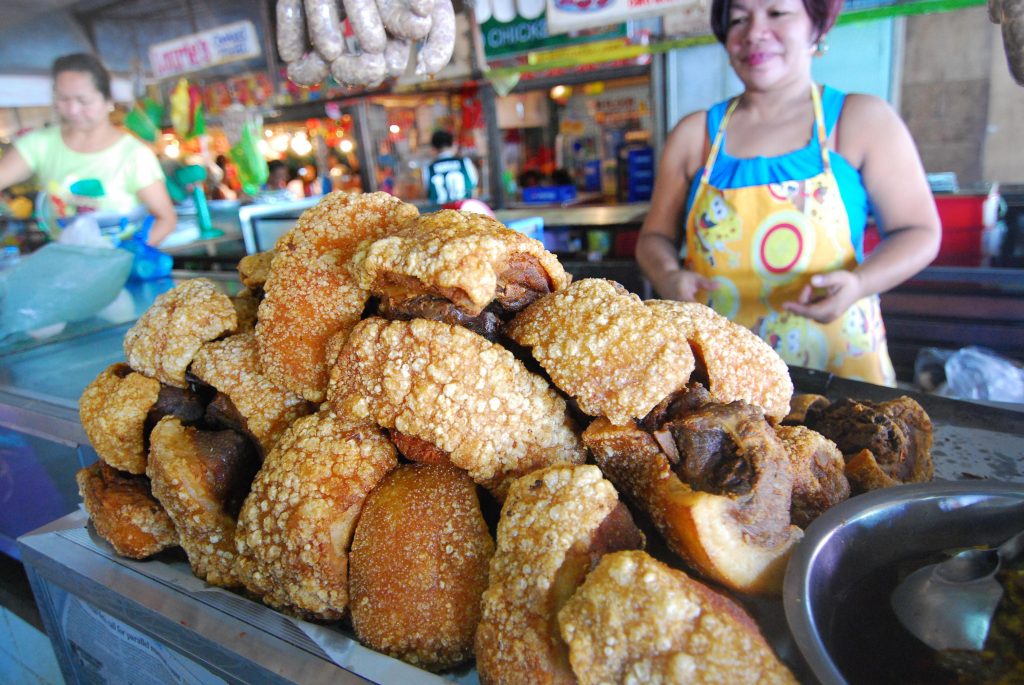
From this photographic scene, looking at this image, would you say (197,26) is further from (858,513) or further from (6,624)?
(858,513)

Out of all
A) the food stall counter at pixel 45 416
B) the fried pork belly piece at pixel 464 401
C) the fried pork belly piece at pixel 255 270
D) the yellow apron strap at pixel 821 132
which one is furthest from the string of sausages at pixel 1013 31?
the food stall counter at pixel 45 416

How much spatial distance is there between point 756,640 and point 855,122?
2.04 metres

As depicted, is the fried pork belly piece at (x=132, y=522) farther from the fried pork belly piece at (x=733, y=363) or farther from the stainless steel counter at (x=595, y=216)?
the stainless steel counter at (x=595, y=216)

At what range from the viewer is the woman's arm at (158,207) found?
3742 millimetres

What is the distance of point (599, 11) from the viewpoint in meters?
4.35

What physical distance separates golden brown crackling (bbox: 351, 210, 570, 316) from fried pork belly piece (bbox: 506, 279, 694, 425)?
3.9 inches

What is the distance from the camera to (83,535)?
52.1 inches

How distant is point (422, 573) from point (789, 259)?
192 cm

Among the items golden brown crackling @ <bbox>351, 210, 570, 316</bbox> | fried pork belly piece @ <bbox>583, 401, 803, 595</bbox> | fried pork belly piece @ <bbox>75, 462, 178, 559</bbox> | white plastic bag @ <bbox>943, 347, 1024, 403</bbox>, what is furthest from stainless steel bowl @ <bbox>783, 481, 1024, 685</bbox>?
white plastic bag @ <bbox>943, 347, 1024, 403</bbox>

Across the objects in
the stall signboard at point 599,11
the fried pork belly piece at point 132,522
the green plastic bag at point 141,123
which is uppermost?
the stall signboard at point 599,11

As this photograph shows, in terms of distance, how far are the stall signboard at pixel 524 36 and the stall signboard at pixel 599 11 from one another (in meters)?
1.58

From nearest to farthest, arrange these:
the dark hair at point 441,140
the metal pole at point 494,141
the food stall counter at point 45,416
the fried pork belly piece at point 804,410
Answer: the fried pork belly piece at point 804,410 < the food stall counter at point 45,416 < the metal pole at point 494,141 < the dark hair at point 441,140

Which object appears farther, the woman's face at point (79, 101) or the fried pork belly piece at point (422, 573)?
the woman's face at point (79, 101)

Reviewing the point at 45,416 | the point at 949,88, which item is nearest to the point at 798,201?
the point at 45,416
